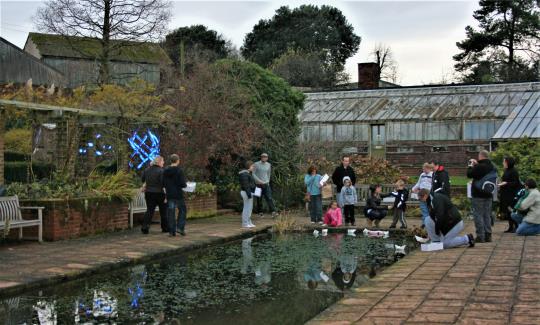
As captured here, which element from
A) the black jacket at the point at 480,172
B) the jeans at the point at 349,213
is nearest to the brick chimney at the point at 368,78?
the jeans at the point at 349,213

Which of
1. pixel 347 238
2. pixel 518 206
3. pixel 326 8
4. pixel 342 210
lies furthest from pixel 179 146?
pixel 326 8

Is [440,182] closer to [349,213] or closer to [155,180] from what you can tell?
[349,213]

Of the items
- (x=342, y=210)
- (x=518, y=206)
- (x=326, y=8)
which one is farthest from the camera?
(x=326, y=8)

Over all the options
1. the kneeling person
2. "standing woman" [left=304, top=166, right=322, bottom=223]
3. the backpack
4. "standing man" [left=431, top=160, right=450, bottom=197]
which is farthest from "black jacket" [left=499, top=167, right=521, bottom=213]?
"standing woman" [left=304, top=166, right=322, bottom=223]

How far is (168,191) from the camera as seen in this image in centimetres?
1290

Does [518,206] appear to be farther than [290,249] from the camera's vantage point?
Yes

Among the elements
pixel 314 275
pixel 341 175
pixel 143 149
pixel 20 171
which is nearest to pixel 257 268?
pixel 314 275

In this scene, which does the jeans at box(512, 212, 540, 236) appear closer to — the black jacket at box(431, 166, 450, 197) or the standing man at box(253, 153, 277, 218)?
the black jacket at box(431, 166, 450, 197)

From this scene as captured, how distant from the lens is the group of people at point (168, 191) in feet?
42.2

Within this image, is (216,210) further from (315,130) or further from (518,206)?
(315,130)

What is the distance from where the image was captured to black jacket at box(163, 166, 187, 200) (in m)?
12.8

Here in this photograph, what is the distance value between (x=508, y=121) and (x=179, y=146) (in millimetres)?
18690

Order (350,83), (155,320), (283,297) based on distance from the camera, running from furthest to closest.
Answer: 1. (350,83)
2. (283,297)
3. (155,320)

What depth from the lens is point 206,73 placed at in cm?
1853
